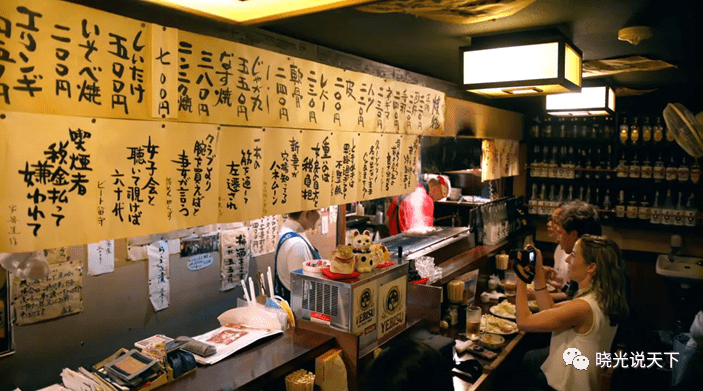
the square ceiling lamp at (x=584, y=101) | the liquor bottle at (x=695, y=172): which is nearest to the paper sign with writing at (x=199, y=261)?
the square ceiling lamp at (x=584, y=101)

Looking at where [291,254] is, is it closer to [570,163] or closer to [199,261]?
[199,261]

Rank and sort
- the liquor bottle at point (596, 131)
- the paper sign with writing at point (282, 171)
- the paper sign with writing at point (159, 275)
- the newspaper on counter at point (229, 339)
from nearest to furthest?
the newspaper on counter at point (229, 339) < the paper sign with writing at point (282, 171) < the paper sign with writing at point (159, 275) < the liquor bottle at point (596, 131)

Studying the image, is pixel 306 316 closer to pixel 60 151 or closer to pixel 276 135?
pixel 276 135

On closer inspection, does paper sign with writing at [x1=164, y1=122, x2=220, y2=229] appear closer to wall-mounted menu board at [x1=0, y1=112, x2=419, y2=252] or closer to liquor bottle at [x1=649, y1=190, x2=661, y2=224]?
wall-mounted menu board at [x1=0, y1=112, x2=419, y2=252]

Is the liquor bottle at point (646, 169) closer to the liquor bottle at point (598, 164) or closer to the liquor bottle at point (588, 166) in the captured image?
the liquor bottle at point (598, 164)

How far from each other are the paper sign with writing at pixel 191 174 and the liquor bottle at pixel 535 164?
767 cm

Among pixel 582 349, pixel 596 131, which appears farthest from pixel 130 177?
pixel 596 131

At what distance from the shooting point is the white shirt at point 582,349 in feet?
11.7

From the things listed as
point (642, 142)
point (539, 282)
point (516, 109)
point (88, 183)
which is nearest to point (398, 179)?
point (539, 282)

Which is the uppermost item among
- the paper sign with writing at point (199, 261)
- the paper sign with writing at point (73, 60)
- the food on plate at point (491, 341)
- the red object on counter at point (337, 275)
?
the paper sign with writing at point (73, 60)

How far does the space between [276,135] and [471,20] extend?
1510mm

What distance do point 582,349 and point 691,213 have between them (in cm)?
577

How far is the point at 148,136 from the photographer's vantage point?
2.42 meters

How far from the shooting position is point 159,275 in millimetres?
4984
